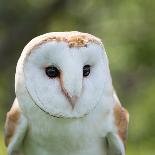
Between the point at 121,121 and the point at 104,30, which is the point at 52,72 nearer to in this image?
the point at 121,121

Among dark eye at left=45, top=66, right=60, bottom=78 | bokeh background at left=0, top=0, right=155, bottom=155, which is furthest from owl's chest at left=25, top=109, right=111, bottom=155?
bokeh background at left=0, top=0, right=155, bottom=155

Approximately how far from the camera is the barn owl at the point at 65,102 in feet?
9.43

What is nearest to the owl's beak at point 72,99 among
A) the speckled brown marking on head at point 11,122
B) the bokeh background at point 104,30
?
the speckled brown marking on head at point 11,122

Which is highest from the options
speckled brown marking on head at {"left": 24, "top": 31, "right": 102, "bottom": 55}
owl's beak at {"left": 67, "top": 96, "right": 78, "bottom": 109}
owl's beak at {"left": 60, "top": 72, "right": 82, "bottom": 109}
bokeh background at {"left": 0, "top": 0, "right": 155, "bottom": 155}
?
speckled brown marking on head at {"left": 24, "top": 31, "right": 102, "bottom": 55}

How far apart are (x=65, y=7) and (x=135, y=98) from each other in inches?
49.9

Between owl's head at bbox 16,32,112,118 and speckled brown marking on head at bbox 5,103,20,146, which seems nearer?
owl's head at bbox 16,32,112,118

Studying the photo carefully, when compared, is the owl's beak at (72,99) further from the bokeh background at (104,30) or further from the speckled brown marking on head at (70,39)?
the bokeh background at (104,30)

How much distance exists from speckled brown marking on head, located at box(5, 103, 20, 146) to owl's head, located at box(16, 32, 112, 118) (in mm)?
179

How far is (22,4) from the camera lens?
8477 millimetres

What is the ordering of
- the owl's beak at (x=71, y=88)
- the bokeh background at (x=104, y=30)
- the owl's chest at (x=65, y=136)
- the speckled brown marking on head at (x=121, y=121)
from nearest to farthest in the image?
the owl's beak at (x=71, y=88) → the owl's chest at (x=65, y=136) → the speckled brown marking on head at (x=121, y=121) → the bokeh background at (x=104, y=30)

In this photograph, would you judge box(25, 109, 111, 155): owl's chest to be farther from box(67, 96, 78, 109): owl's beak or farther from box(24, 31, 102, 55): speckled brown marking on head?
box(24, 31, 102, 55): speckled brown marking on head

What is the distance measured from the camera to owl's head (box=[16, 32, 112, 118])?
2863 mm

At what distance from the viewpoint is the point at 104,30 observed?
8.12 metres

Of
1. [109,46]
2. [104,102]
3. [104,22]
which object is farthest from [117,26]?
[104,102]
